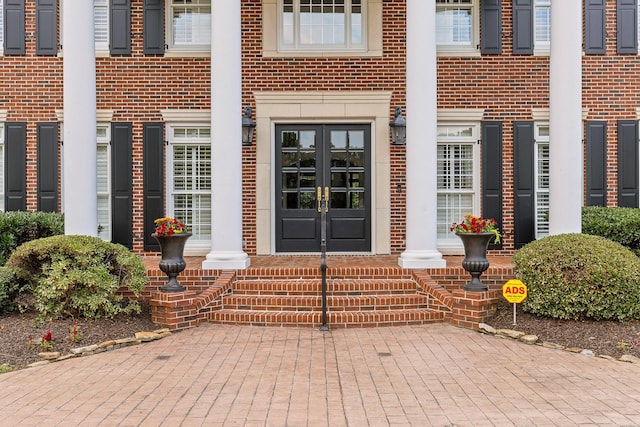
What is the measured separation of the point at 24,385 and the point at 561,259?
6.14m

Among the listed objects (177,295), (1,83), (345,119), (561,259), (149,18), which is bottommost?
(177,295)

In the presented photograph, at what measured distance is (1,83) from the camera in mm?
10164

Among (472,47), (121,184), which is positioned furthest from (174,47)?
(472,47)

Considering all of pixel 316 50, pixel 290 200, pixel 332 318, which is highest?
pixel 316 50

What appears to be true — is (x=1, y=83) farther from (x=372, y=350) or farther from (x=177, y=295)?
(x=372, y=350)

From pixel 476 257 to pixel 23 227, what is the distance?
7.41 metres

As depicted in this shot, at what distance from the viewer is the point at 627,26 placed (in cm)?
1024

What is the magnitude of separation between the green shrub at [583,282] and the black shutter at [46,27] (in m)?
9.20

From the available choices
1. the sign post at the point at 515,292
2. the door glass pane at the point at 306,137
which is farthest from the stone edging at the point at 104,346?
the door glass pane at the point at 306,137

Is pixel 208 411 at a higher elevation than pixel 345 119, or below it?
below

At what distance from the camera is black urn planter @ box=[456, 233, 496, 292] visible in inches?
281

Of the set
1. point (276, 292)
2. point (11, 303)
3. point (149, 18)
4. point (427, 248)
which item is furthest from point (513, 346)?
point (149, 18)

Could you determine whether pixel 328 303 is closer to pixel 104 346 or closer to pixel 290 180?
pixel 104 346

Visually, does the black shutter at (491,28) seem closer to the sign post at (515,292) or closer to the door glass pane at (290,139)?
the door glass pane at (290,139)
